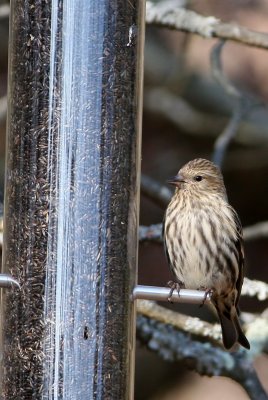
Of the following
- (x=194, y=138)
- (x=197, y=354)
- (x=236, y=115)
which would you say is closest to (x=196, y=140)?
(x=194, y=138)

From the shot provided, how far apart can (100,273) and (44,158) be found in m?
0.51

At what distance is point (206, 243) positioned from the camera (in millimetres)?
7570

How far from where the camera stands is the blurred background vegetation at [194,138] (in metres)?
10.6

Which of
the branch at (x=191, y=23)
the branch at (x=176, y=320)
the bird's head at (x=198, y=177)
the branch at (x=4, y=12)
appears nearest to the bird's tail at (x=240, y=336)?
the branch at (x=176, y=320)

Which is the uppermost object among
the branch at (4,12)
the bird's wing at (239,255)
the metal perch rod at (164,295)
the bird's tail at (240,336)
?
the branch at (4,12)

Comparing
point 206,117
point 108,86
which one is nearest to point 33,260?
point 108,86

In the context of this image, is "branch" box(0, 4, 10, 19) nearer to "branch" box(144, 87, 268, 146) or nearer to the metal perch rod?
"branch" box(144, 87, 268, 146)

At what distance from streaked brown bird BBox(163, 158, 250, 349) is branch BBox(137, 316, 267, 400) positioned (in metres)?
0.28

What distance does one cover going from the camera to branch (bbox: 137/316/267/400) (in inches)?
305

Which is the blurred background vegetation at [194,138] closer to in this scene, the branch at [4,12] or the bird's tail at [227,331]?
the branch at [4,12]

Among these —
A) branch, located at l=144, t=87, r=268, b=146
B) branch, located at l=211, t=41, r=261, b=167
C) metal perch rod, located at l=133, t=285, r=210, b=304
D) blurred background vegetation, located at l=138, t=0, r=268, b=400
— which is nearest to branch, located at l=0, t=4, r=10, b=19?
branch, located at l=211, t=41, r=261, b=167

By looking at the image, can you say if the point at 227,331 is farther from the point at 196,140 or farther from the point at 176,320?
the point at 196,140

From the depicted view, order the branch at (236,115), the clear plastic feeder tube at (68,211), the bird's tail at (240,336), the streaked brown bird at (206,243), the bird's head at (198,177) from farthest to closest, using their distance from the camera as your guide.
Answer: the branch at (236,115) → the bird's head at (198,177) → the streaked brown bird at (206,243) → the bird's tail at (240,336) → the clear plastic feeder tube at (68,211)

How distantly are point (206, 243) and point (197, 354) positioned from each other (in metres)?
0.63
